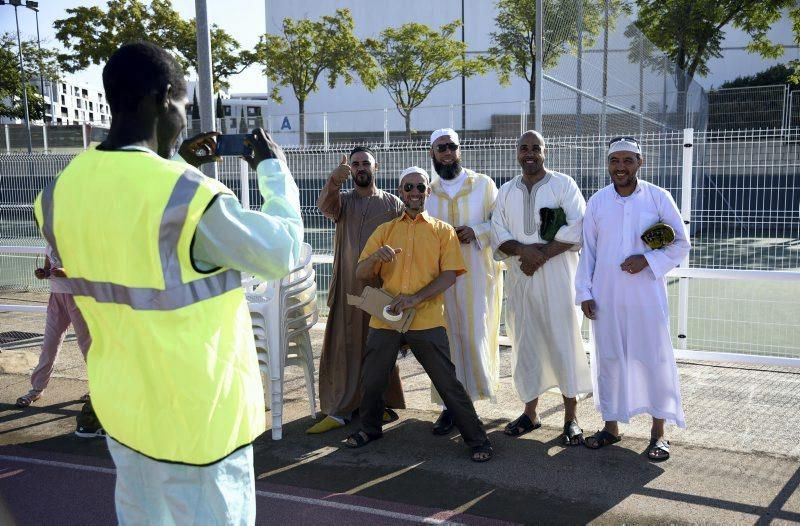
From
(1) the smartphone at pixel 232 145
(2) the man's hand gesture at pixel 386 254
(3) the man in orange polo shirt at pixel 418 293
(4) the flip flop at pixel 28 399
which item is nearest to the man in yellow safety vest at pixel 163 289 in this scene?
(1) the smartphone at pixel 232 145

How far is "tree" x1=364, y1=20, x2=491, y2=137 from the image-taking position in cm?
3519

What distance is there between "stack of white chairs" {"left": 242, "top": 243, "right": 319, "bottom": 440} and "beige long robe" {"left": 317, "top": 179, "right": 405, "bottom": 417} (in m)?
0.18

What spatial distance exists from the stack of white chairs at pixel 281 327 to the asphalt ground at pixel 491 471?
347 millimetres

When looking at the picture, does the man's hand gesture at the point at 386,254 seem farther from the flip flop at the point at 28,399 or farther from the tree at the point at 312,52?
the tree at the point at 312,52

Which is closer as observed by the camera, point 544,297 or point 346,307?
point 544,297

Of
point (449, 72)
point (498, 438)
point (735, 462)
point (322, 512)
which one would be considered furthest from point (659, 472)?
point (449, 72)

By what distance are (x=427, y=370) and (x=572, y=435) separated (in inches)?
45.4

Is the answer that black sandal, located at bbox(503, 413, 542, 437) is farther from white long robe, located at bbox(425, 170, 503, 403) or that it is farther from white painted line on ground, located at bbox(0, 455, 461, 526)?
white painted line on ground, located at bbox(0, 455, 461, 526)

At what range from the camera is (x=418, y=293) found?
5215 mm

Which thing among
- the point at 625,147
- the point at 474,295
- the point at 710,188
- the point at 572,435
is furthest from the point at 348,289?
the point at 710,188

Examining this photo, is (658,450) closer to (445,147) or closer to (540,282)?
(540,282)

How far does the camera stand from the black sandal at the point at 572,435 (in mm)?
5383

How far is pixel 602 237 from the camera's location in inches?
208

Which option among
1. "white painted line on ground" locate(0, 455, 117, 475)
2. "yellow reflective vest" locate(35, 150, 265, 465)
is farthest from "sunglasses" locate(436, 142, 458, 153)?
"yellow reflective vest" locate(35, 150, 265, 465)
